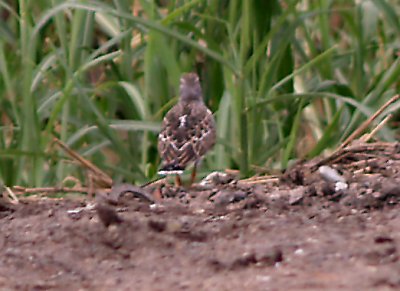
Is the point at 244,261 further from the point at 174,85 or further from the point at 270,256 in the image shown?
the point at 174,85

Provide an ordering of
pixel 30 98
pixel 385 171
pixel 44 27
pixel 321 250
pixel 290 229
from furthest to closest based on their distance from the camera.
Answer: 1. pixel 44 27
2. pixel 30 98
3. pixel 385 171
4. pixel 290 229
5. pixel 321 250

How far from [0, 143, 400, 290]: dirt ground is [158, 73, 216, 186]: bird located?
0.33 metres

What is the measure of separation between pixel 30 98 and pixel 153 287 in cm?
168

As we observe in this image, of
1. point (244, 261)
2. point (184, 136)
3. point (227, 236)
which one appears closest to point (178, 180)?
point (184, 136)

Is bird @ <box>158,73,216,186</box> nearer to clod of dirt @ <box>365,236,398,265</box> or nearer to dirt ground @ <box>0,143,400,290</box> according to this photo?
dirt ground @ <box>0,143,400,290</box>

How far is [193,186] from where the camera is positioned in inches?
147

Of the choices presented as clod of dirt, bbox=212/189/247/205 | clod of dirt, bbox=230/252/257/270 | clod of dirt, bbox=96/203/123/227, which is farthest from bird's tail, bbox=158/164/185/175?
clod of dirt, bbox=230/252/257/270

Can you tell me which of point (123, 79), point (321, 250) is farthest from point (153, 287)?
point (123, 79)

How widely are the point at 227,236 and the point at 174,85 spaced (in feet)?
4.93

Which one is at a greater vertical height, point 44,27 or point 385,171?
point 44,27

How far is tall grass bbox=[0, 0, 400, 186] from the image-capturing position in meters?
4.25

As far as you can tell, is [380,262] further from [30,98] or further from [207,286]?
[30,98]

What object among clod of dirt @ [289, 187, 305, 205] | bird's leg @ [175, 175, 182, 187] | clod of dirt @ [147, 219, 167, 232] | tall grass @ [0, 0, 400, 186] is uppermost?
tall grass @ [0, 0, 400, 186]

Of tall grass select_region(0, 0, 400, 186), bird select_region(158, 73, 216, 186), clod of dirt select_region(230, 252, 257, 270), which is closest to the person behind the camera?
clod of dirt select_region(230, 252, 257, 270)
